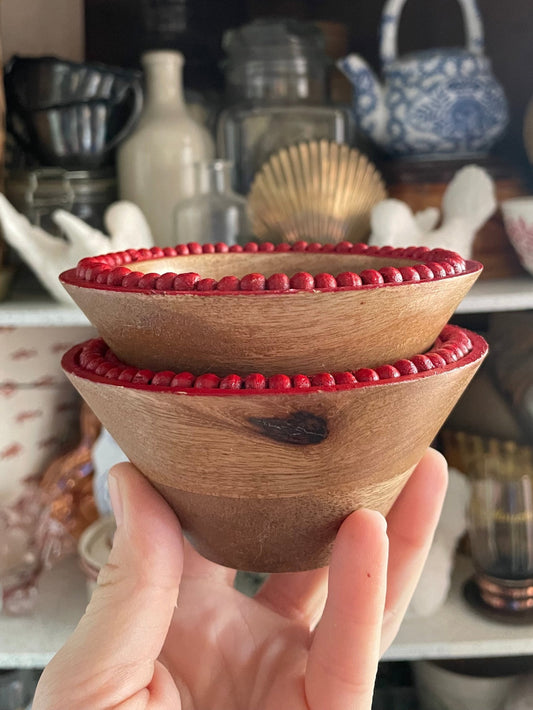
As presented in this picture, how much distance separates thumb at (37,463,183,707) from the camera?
1.23 ft

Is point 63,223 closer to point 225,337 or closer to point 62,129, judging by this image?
point 62,129

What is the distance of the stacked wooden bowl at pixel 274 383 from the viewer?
1.00 feet

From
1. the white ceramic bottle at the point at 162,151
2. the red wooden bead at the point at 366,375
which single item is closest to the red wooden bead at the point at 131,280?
the red wooden bead at the point at 366,375

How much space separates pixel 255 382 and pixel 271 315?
0.03 m

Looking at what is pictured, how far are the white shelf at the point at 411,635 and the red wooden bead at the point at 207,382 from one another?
62 cm

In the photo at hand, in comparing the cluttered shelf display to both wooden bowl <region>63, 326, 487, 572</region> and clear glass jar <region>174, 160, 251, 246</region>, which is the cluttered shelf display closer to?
clear glass jar <region>174, 160, 251, 246</region>

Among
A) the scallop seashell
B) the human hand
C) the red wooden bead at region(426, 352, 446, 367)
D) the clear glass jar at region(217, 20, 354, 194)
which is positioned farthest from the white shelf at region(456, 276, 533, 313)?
the red wooden bead at region(426, 352, 446, 367)

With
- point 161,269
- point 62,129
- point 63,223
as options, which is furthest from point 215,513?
point 62,129

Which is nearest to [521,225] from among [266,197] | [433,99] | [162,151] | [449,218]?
[449,218]

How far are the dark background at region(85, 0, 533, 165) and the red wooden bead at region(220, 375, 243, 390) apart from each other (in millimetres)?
868

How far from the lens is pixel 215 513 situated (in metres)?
0.35

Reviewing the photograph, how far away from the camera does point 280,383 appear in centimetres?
30

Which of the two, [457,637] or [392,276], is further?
[457,637]

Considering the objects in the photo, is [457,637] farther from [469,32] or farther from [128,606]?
[469,32]
